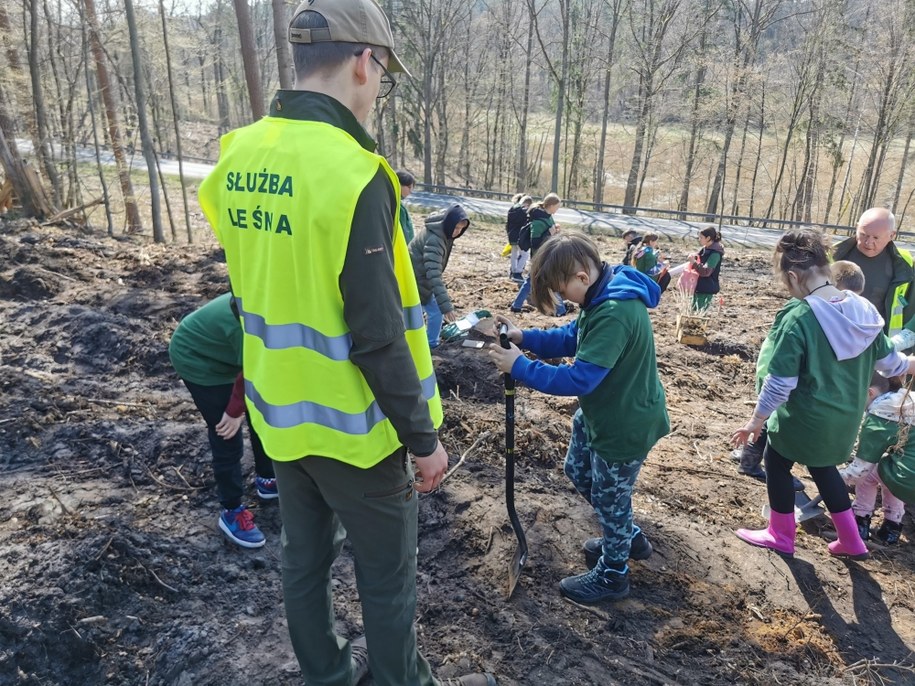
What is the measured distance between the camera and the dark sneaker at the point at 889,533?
4.06 metres

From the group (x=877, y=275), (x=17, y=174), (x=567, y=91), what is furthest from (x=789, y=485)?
(x=567, y=91)

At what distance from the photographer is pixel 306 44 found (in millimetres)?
1852

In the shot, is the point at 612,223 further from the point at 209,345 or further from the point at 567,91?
the point at 209,345

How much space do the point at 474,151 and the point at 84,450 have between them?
1482 inches

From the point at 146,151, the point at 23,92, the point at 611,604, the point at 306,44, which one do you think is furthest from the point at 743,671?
the point at 23,92

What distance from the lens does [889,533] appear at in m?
4.08

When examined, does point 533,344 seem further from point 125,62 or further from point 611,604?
point 125,62

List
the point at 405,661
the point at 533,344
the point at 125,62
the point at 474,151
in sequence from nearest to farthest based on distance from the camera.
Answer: the point at 405,661, the point at 533,344, the point at 125,62, the point at 474,151

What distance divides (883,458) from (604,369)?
8.12 ft

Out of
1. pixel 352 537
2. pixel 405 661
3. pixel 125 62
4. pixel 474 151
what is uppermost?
pixel 125 62

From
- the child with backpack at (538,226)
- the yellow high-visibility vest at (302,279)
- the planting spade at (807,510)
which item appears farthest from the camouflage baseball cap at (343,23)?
the child with backpack at (538,226)

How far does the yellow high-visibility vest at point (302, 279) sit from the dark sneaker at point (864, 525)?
11.6 ft

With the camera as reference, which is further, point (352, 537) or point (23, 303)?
point (23, 303)

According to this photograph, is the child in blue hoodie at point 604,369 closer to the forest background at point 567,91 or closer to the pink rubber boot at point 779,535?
the pink rubber boot at point 779,535
